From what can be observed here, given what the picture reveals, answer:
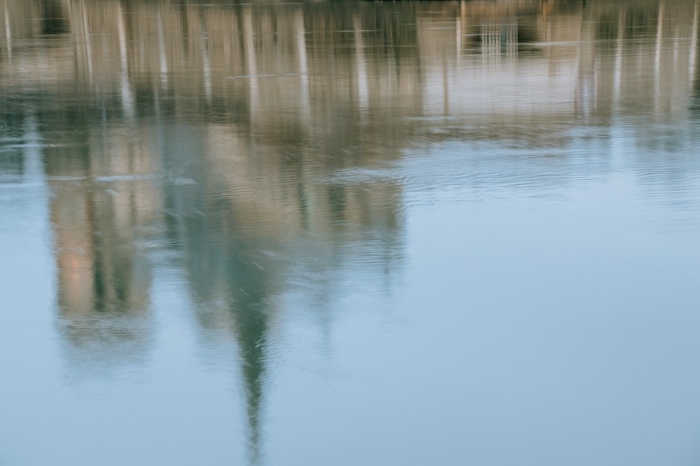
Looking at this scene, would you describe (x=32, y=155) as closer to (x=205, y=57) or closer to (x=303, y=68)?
(x=303, y=68)

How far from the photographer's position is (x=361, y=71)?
1499cm

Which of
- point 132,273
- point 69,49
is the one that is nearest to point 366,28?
point 69,49

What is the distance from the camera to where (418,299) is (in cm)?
558

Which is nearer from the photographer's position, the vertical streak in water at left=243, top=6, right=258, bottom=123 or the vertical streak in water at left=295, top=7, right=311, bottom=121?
the vertical streak in water at left=295, top=7, right=311, bottom=121

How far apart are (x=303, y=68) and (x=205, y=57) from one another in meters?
3.20

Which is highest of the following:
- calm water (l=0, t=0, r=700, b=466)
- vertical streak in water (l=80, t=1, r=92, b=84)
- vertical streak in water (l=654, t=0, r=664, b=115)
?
vertical streak in water (l=80, t=1, r=92, b=84)

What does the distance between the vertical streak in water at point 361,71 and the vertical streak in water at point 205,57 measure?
168 centimetres

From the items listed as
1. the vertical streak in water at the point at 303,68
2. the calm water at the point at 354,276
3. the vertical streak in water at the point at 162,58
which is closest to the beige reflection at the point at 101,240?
the calm water at the point at 354,276

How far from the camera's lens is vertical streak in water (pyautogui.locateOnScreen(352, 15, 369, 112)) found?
1208cm

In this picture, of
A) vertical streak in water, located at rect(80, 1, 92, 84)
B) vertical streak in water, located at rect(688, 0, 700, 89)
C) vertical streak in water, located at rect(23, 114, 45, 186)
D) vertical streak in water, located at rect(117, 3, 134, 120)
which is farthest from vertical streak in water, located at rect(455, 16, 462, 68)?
vertical streak in water, located at rect(23, 114, 45, 186)

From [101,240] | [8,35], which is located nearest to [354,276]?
[101,240]

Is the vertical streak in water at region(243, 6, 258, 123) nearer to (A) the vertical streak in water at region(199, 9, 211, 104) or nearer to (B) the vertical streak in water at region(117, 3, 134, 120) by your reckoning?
(A) the vertical streak in water at region(199, 9, 211, 104)

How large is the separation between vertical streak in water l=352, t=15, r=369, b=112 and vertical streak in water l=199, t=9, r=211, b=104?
5.53 feet

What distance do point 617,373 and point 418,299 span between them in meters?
1.21
